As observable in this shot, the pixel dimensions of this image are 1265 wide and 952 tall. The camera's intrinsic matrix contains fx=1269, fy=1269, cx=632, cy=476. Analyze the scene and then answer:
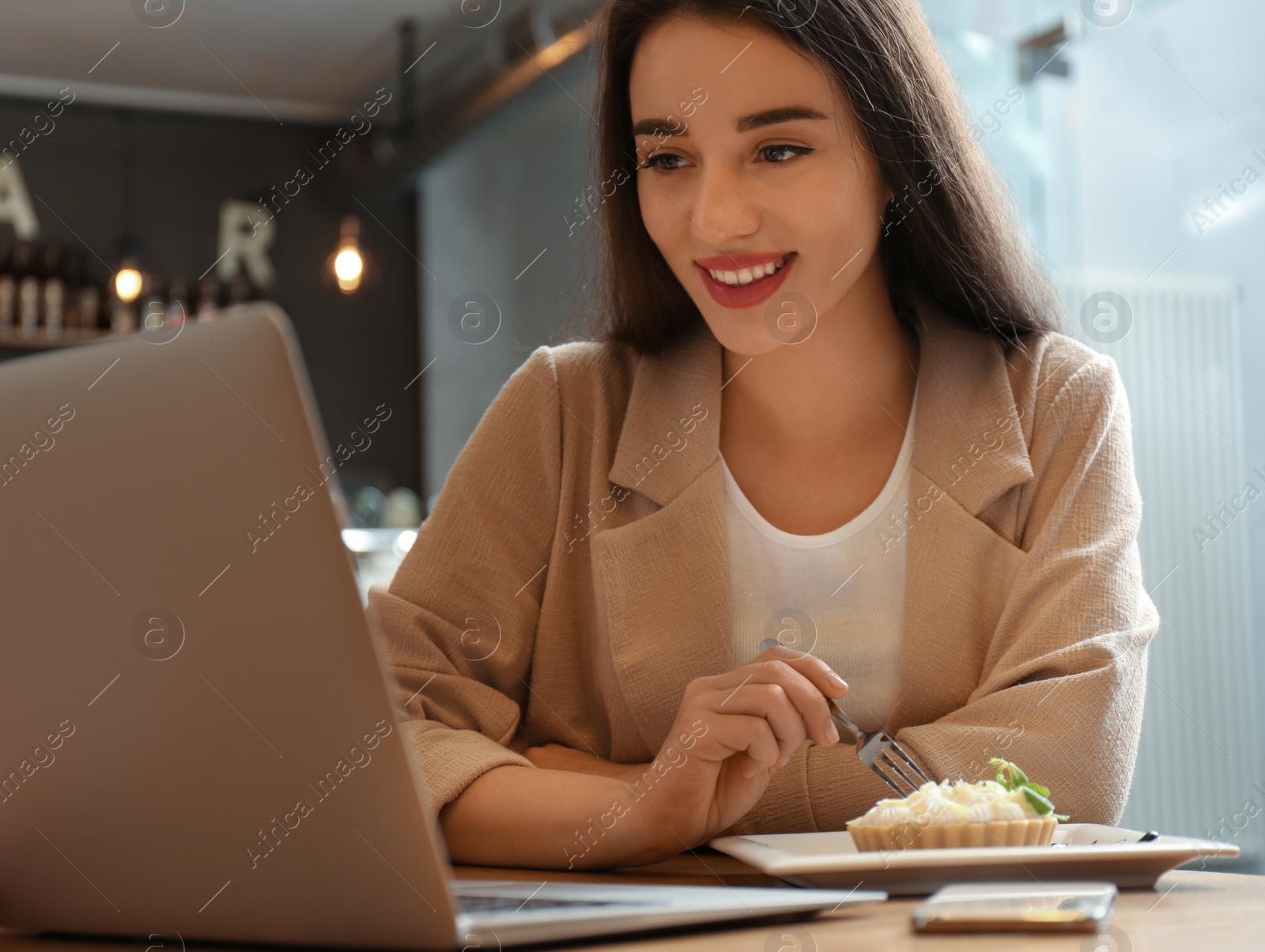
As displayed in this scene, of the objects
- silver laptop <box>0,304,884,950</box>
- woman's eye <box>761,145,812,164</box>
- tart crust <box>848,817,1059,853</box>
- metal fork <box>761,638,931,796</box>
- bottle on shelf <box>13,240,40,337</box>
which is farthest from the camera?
bottle on shelf <box>13,240,40,337</box>

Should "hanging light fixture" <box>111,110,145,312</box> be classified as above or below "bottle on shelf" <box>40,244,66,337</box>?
above

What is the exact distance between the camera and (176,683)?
56 centimetres

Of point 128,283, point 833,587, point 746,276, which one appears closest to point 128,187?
point 128,283

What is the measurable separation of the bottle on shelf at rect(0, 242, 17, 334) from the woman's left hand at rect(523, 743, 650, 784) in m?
4.52

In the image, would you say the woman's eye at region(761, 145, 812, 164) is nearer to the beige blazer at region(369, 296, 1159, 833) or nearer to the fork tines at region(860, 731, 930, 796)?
the beige blazer at region(369, 296, 1159, 833)

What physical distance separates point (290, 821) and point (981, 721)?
74 cm

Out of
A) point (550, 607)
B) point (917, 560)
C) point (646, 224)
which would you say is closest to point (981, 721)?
point (917, 560)

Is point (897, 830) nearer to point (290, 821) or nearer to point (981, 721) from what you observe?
point (981, 721)

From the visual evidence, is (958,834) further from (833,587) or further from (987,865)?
(833,587)

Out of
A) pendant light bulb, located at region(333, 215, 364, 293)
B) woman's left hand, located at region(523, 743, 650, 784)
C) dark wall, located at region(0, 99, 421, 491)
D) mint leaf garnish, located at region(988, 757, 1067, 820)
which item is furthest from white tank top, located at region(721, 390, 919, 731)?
dark wall, located at region(0, 99, 421, 491)

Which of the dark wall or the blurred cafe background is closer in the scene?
the blurred cafe background

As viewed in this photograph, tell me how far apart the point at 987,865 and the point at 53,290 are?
5.18 metres

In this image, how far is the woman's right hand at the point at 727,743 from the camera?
0.92 meters

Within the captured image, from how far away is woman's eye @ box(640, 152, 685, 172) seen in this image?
139cm
